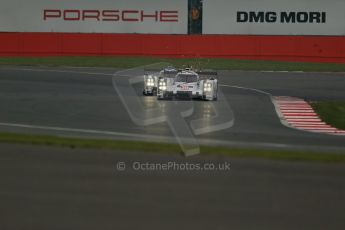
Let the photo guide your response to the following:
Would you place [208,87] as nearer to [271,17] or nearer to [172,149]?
[172,149]

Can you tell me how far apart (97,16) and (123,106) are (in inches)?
1180

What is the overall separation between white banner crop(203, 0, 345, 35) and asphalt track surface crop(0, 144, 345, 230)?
4256 cm

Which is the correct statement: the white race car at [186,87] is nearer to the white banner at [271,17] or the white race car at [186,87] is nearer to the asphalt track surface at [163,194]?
the asphalt track surface at [163,194]

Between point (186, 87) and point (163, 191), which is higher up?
point (186, 87)

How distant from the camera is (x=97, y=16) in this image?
5369cm

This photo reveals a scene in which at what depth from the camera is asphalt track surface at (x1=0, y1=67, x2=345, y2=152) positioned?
18.2 meters

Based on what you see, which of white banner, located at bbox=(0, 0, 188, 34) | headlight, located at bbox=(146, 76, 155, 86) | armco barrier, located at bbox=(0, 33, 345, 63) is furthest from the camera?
white banner, located at bbox=(0, 0, 188, 34)

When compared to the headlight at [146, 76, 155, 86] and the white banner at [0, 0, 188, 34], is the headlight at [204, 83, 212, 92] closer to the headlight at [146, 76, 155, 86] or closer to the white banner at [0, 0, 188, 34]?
the headlight at [146, 76, 155, 86]

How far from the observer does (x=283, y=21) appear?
53.9 meters

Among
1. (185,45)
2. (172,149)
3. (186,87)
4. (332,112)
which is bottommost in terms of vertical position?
(332,112)

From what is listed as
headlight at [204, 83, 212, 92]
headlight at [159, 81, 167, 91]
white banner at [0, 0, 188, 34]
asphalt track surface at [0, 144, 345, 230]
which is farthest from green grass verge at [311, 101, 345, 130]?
white banner at [0, 0, 188, 34]

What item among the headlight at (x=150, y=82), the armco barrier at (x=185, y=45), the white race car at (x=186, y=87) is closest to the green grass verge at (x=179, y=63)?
the armco barrier at (x=185, y=45)

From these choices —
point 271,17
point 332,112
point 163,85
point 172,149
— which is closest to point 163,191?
point 172,149

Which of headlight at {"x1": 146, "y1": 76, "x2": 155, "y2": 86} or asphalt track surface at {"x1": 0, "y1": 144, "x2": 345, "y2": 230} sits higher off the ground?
headlight at {"x1": 146, "y1": 76, "x2": 155, "y2": 86}
